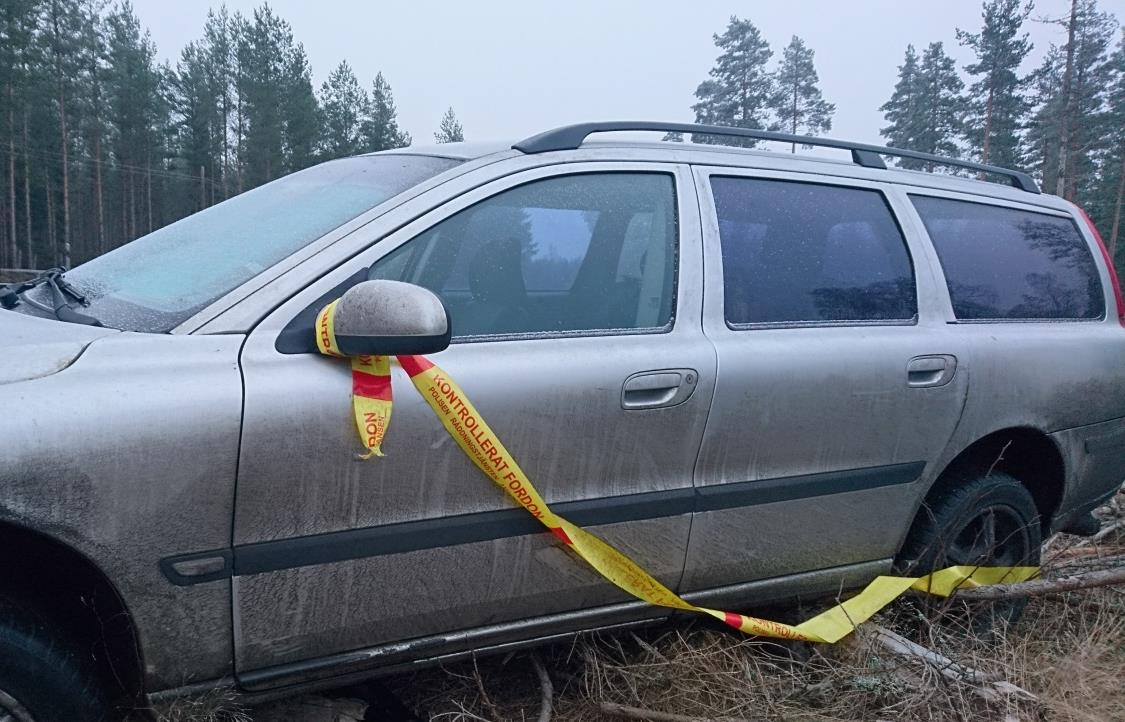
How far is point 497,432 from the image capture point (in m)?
2.23

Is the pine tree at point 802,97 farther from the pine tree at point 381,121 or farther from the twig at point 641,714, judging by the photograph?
the twig at point 641,714

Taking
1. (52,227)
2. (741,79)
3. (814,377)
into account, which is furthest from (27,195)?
(814,377)

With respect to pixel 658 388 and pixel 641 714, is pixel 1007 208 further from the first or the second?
pixel 641 714

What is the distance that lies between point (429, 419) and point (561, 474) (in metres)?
0.42

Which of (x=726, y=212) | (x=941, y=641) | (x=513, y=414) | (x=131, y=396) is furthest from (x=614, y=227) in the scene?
(x=941, y=641)

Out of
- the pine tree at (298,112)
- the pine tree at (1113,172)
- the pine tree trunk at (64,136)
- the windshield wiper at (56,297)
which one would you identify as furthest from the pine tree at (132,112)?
the windshield wiper at (56,297)

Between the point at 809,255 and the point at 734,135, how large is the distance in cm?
53

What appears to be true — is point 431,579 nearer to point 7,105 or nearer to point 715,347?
point 715,347

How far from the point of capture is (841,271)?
3045 mm

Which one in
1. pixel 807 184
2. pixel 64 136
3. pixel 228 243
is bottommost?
pixel 228 243

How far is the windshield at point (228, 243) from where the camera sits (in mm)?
2209

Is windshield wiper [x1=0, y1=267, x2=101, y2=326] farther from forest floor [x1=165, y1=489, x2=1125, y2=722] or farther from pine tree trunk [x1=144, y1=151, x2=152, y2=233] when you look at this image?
pine tree trunk [x1=144, y1=151, x2=152, y2=233]

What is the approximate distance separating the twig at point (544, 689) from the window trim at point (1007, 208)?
1845 millimetres

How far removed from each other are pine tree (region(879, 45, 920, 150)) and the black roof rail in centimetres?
3793
